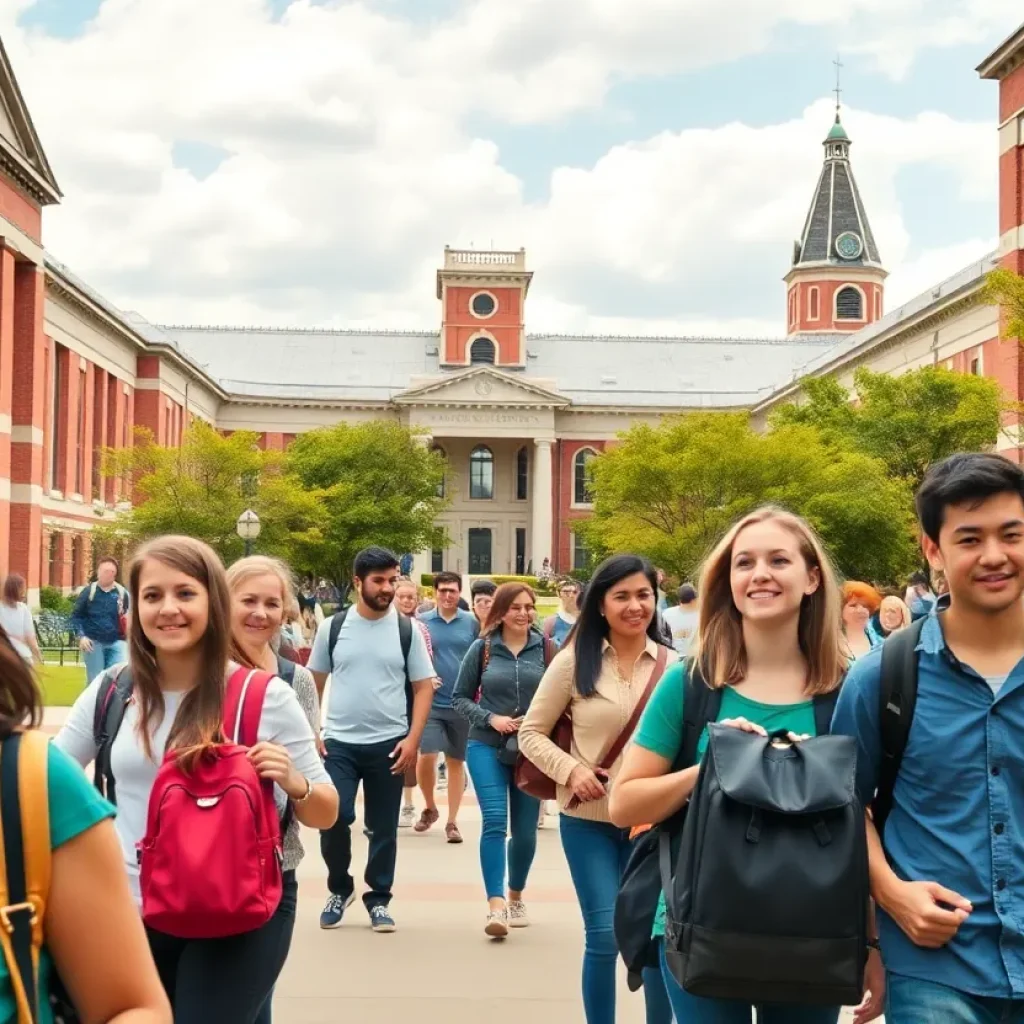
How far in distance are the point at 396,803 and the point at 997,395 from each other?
96.4 feet

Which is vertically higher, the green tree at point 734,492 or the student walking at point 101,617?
the green tree at point 734,492

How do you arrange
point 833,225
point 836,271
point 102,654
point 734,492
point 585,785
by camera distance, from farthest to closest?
point 833,225
point 836,271
point 734,492
point 102,654
point 585,785

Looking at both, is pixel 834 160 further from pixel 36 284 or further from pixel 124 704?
pixel 124 704

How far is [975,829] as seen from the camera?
3338mm

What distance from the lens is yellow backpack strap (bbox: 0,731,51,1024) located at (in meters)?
1.99

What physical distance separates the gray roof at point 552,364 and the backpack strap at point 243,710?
78.5m

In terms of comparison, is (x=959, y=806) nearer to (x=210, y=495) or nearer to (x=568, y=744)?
(x=568, y=744)

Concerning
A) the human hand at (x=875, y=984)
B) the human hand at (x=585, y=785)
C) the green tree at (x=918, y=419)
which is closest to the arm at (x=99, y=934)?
the human hand at (x=875, y=984)

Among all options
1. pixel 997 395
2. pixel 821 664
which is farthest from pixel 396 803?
pixel 997 395

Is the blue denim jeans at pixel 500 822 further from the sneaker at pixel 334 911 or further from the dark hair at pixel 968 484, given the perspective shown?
the dark hair at pixel 968 484

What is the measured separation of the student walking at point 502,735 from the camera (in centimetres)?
808

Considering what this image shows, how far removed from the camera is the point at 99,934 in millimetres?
2076

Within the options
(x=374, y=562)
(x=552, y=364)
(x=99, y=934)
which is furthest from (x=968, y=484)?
(x=552, y=364)

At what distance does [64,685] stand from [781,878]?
22967mm
